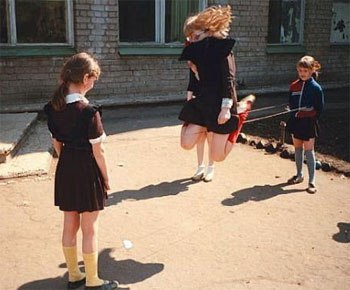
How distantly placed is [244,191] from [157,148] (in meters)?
2.00

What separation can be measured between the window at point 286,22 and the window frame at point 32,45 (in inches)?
208

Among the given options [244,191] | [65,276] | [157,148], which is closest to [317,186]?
[244,191]

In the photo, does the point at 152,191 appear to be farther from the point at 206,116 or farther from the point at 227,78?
the point at 227,78

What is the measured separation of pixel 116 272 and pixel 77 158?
927 mm

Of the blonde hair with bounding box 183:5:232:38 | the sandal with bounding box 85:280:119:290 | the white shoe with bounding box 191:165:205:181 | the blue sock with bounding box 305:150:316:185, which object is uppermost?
the blonde hair with bounding box 183:5:232:38

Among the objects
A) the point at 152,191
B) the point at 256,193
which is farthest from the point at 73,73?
the point at 256,193

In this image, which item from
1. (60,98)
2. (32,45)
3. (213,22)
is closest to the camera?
(60,98)

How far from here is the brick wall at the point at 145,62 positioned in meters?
9.40

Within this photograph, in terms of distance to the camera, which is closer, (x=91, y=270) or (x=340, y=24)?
(x=91, y=270)

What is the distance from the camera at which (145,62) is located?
10.6 meters

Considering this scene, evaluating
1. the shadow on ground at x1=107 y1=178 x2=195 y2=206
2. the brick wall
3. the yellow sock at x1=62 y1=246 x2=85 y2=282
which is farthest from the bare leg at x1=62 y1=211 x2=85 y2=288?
the brick wall

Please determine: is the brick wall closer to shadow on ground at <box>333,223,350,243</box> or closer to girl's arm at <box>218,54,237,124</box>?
girl's arm at <box>218,54,237,124</box>

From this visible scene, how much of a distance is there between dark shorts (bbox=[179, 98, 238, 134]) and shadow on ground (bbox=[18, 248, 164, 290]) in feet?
5.40

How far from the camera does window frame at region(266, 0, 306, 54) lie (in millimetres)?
12477
